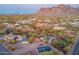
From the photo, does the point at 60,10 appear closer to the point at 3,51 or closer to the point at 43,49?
the point at 43,49

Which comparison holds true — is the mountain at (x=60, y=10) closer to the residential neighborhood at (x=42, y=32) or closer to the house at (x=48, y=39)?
the residential neighborhood at (x=42, y=32)


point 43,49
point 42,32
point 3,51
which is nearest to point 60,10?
point 42,32

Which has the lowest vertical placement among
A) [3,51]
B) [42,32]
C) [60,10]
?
[3,51]

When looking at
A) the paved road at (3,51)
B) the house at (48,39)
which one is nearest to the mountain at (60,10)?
the house at (48,39)

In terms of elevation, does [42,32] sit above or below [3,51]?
above

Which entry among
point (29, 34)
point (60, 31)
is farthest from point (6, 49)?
point (60, 31)

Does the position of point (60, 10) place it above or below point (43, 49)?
above

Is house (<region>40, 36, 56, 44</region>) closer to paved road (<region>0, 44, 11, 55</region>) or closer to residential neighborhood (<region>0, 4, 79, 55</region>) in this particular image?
A: residential neighborhood (<region>0, 4, 79, 55</region>)

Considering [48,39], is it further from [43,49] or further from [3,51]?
[3,51]
